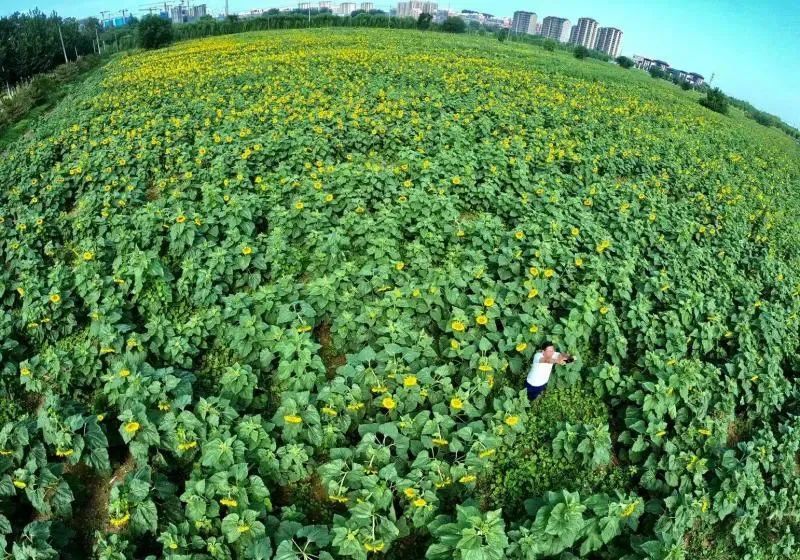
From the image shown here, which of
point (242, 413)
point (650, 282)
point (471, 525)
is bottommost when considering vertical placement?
point (242, 413)

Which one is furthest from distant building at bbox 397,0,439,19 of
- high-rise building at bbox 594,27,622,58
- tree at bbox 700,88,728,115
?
tree at bbox 700,88,728,115

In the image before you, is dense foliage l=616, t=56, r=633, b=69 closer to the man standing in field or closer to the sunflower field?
the sunflower field

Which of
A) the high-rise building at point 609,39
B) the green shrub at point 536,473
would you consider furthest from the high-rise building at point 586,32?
the green shrub at point 536,473

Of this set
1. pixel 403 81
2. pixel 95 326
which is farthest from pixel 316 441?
pixel 403 81

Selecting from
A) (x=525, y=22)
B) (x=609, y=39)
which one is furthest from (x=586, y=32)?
(x=525, y=22)

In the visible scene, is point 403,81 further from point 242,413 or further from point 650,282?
point 242,413

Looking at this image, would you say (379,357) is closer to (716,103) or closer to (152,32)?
(716,103)

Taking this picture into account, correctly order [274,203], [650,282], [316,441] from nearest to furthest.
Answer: [316,441]
[650,282]
[274,203]
